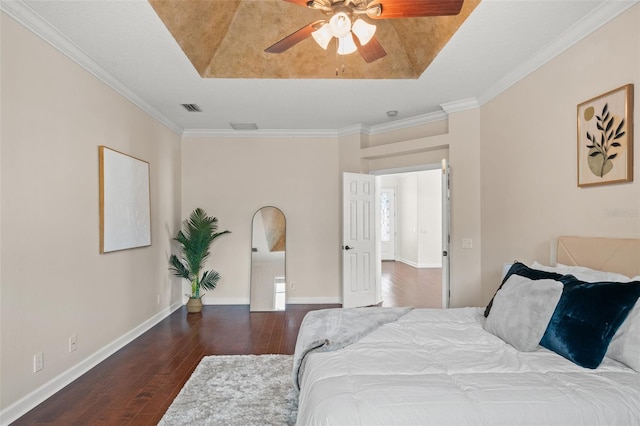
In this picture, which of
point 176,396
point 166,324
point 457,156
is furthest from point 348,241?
point 176,396

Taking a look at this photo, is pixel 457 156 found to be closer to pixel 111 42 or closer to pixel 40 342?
pixel 111 42

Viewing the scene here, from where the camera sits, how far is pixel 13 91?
2.26 metres

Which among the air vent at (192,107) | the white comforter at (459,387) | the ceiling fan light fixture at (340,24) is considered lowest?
the white comforter at (459,387)

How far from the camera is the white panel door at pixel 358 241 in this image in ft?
16.0

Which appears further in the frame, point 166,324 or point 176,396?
point 166,324

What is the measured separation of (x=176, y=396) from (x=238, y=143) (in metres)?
3.79

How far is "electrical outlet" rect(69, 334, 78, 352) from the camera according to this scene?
9.09ft

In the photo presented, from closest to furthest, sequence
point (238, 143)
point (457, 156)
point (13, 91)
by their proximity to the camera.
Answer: point (13, 91), point (457, 156), point (238, 143)

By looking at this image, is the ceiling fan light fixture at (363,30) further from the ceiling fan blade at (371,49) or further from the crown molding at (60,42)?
the crown molding at (60,42)

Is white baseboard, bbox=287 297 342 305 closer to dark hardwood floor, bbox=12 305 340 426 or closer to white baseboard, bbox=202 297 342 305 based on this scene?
white baseboard, bbox=202 297 342 305

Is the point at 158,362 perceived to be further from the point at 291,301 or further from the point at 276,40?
the point at 276,40

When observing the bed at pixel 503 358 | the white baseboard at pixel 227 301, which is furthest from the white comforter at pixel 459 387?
the white baseboard at pixel 227 301

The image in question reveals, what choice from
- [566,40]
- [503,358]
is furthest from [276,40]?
[503,358]

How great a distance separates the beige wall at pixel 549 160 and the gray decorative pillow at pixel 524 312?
2.45 ft
